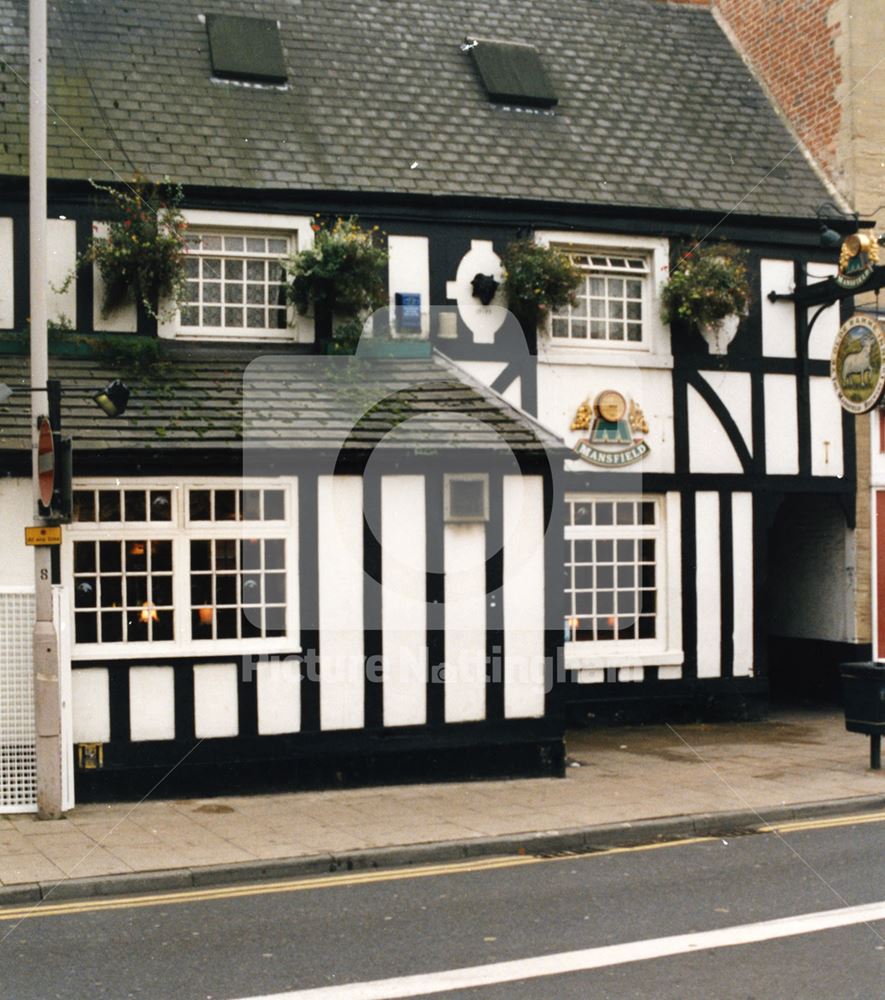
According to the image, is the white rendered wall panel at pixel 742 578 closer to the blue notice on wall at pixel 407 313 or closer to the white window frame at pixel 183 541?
the blue notice on wall at pixel 407 313

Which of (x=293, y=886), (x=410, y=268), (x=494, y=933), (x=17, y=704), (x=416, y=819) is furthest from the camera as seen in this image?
(x=410, y=268)

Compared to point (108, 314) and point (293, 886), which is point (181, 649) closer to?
point (293, 886)

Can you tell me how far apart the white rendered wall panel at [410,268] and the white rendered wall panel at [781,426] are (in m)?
4.55

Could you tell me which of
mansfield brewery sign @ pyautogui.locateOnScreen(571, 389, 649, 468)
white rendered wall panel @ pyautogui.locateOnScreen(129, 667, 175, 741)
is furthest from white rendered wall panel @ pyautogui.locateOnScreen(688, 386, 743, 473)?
white rendered wall panel @ pyautogui.locateOnScreen(129, 667, 175, 741)

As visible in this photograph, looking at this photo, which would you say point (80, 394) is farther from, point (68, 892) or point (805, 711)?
point (805, 711)

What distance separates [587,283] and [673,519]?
3042mm

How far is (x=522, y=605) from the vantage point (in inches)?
484

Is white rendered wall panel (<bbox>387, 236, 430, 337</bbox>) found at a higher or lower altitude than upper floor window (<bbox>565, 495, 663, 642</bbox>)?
higher

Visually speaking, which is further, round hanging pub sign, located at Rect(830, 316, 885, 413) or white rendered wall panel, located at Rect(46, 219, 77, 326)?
round hanging pub sign, located at Rect(830, 316, 885, 413)

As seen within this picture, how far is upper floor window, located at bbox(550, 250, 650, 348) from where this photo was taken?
15.5 meters

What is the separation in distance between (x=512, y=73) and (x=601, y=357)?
407 cm

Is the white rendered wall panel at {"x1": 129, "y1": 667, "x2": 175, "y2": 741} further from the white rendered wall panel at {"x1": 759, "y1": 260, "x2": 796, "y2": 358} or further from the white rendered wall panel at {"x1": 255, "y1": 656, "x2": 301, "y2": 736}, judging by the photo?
the white rendered wall panel at {"x1": 759, "y1": 260, "x2": 796, "y2": 358}

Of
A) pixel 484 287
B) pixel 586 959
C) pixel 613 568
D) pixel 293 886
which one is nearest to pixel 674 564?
pixel 613 568

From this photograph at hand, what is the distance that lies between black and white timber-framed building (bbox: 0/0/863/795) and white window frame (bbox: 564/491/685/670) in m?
0.04
